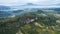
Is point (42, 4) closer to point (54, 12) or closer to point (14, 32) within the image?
point (54, 12)

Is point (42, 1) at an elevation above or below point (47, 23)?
above

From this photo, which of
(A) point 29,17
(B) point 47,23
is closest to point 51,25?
(B) point 47,23

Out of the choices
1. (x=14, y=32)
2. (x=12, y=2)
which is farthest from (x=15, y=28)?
(x=12, y=2)

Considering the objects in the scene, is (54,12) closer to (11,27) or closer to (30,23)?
(30,23)

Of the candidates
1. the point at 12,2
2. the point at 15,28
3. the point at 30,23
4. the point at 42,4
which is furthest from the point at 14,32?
the point at 42,4

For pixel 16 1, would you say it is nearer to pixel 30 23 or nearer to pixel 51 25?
pixel 30 23

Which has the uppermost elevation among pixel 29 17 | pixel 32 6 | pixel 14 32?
pixel 32 6

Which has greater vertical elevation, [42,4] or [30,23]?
[42,4]
